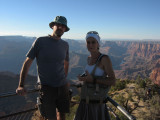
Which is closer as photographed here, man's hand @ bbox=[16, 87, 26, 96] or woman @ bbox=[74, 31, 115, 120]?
woman @ bbox=[74, 31, 115, 120]

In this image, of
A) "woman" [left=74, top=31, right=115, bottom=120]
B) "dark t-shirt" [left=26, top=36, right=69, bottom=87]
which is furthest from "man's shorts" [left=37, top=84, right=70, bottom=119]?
"woman" [left=74, top=31, right=115, bottom=120]

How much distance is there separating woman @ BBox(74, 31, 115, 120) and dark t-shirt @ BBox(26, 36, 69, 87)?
71 cm

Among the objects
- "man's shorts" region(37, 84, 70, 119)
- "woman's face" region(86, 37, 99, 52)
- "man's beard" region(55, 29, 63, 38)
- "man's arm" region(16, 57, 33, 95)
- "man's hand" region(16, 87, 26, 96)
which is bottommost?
"man's shorts" region(37, 84, 70, 119)

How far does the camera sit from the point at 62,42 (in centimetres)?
330

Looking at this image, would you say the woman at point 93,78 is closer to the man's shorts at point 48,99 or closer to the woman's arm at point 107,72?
the woman's arm at point 107,72

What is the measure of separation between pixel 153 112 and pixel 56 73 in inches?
340

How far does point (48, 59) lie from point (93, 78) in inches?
42.4

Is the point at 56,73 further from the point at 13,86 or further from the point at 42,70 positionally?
the point at 13,86

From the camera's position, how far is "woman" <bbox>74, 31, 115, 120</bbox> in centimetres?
234

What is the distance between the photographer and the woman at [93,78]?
2.34 m

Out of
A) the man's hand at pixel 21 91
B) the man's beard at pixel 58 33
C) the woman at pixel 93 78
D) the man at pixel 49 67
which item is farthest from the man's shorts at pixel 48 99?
the man's beard at pixel 58 33

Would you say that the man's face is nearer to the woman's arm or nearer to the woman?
the woman

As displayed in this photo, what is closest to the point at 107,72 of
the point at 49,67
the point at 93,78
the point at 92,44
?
the point at 93,78

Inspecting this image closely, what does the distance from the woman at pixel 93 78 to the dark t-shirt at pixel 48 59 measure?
28.0 inches
